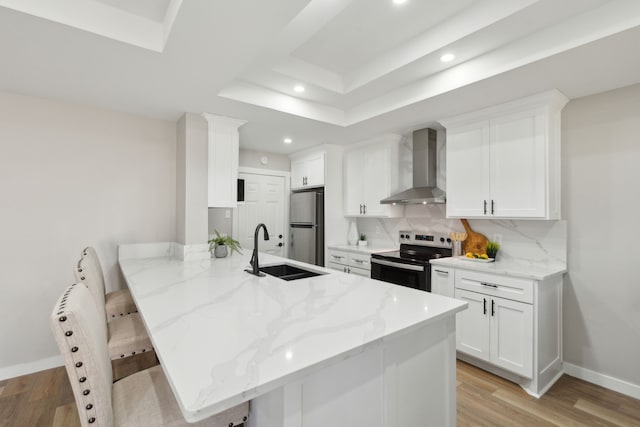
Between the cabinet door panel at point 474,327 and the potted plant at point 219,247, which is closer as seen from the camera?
the cabinet door panel at point 474,327

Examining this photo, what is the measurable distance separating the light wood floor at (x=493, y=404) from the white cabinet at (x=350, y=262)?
4.81 ft

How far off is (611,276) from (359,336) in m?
2.52

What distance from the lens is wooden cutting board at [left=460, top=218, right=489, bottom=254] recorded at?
3.08 m

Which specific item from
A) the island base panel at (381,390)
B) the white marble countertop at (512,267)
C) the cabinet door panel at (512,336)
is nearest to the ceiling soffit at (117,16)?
the island base panel at (381,390)

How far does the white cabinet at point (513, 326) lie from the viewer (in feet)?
7.58

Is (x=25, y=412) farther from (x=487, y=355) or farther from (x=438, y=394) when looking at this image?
(x=487, y=355)

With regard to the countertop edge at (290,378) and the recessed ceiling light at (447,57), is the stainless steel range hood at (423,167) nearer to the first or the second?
the recessed ceiling light at (447,57)

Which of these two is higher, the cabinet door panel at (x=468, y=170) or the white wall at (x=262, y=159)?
the white wall at (x=262, y=159)

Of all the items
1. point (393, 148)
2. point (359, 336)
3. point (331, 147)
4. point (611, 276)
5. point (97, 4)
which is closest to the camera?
point (359, 336)

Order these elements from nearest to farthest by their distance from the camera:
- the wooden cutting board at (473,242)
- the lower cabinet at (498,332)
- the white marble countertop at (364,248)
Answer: the lower cabinet at (498,332) → the wooden cutting board at (473,242) → the white marble countertop at (364,248)

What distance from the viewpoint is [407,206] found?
3.90 meters

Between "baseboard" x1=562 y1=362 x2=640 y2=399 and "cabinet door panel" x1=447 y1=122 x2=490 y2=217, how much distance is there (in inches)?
57.6

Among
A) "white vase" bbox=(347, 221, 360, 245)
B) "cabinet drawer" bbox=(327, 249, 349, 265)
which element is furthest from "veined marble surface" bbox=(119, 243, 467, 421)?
"white vase" bbox=(347, 221, 360, 245)

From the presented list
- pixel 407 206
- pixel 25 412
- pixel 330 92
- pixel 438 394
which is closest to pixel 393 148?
pixel 407 206
